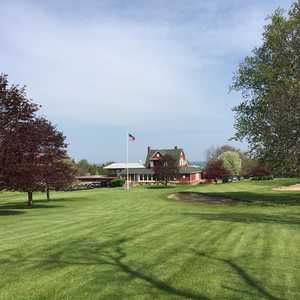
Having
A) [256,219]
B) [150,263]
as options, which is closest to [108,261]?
[150,263]

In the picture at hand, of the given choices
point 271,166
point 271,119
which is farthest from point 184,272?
point 271,166

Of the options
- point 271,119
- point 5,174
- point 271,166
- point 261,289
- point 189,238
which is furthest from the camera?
point 271,166

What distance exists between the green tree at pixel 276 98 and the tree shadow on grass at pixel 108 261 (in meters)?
18.9

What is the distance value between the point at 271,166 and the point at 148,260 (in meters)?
27.1

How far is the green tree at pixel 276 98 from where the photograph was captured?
1172 inches

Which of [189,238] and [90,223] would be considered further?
[90,223]

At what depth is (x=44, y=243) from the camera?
13.6 m

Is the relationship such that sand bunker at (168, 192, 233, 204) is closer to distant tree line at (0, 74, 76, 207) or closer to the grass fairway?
distant tree line at (0, 74, 76, 207)

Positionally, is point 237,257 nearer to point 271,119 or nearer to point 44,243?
point 44,243

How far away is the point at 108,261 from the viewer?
10727 millimetres

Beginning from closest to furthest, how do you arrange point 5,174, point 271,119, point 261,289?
point 261,289 < point 5,174 < point 271,119

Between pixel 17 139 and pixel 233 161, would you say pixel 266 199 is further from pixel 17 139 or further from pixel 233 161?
pixel 233 161

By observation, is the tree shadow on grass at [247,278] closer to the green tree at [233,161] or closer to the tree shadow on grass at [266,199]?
the tree shadow on grass at [266,199]

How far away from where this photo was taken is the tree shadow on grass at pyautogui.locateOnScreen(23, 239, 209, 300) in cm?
830
